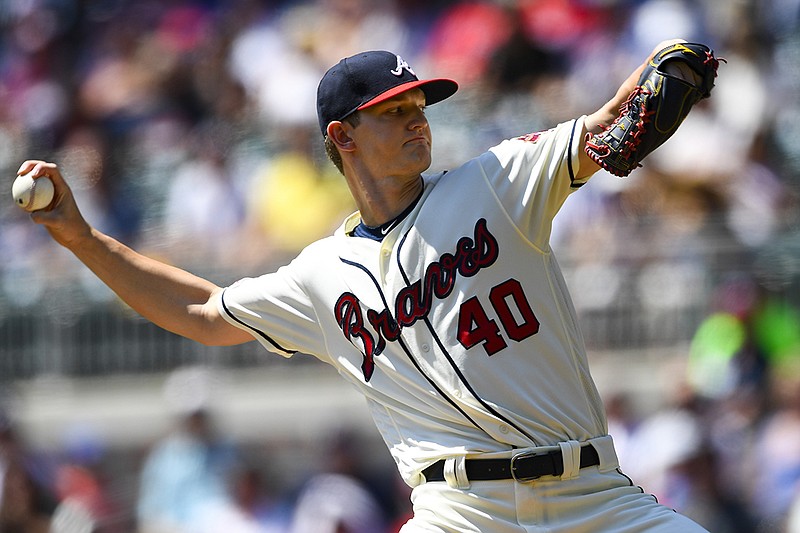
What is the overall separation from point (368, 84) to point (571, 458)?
119 cm

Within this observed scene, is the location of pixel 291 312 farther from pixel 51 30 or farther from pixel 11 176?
pixel 51 30

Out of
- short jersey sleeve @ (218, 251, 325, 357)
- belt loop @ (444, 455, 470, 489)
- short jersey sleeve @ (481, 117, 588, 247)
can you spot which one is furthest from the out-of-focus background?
short jersey sleeve @ (481, 117, 588, 247)

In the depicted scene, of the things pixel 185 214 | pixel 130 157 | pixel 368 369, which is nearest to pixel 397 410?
pixel 368 369

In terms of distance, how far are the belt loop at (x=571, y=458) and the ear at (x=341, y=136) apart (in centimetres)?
105

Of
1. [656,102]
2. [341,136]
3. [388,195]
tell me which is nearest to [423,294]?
[388,195]

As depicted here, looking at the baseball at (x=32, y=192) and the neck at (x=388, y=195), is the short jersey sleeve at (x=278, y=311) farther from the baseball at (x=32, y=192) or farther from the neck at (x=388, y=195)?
the baseball at (x=32, y=192)

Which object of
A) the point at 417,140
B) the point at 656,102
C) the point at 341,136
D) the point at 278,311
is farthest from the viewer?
the point at 278,311

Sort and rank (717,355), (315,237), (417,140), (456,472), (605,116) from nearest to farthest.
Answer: (605,116) < (456,472) < (417,140) < (717,355) < (315,237)

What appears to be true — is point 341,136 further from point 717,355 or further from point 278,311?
point 717,355

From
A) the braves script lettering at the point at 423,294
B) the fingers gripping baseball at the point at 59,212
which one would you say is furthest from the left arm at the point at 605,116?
the fingers gripping baseball at the point at 59,212

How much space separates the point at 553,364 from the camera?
352cm

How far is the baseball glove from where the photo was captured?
10.7ft

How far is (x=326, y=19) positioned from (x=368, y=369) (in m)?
7.82

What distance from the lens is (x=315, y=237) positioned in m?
9.27
